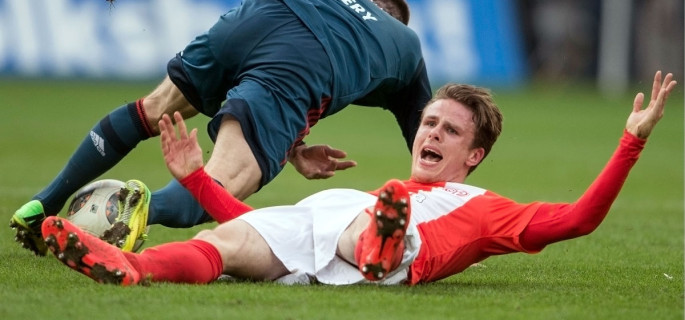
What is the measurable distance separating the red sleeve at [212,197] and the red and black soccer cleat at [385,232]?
2.43ft

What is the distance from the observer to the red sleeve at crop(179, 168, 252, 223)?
502 centimetres

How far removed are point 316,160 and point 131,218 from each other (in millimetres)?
1296

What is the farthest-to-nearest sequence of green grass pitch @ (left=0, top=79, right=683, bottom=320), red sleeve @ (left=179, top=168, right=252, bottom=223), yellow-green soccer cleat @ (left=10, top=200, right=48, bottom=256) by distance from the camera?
yellow-green soccer cleat @ (left=10, top=200, right=48, bottom=256) < red sleeve @ (left=179, top=168, right=252, bottom=223) < green grass pitch @ (left=0, top=79, right=683, bottom=320)

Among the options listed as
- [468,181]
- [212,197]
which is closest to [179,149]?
[212,197]

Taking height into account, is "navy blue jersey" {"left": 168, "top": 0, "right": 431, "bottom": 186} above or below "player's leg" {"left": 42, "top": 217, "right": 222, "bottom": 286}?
above

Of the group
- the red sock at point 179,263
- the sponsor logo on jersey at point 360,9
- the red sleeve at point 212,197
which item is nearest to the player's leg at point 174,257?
the red sock at point 179,263

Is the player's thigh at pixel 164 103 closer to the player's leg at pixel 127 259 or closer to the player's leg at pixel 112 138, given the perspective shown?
the player's leg at pixel 112 138

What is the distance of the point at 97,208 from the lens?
5906mm

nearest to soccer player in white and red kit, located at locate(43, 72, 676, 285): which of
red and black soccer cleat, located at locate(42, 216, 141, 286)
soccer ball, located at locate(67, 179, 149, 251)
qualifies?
red and black soccer cleat, located at locate(42, 216, 141, 286)

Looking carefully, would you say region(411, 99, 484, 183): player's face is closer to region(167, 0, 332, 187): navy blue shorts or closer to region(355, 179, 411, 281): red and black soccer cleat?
region(167, 0, 332, 187): navy blue shorts

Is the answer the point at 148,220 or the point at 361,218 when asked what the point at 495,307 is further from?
the point at 148,220

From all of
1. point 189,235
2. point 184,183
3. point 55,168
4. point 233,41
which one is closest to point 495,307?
point 184,183

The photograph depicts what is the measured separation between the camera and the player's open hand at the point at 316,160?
21.4 ft

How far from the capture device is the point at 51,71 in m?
19.1
